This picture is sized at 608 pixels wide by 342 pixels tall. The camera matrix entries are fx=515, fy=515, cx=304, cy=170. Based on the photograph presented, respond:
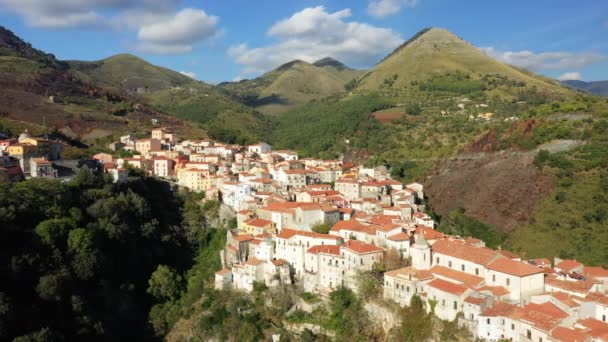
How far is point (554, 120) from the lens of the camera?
6544cm

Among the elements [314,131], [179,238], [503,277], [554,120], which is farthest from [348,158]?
[503,277]

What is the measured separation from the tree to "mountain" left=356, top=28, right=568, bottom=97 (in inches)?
3134

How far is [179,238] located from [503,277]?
31095 millimetres

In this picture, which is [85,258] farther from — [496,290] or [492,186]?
[492,186]

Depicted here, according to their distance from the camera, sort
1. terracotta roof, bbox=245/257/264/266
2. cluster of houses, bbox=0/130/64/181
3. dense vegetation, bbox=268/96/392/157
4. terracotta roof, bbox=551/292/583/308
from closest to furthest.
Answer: terracotta roof, bbox=551/292/583/308 < terracotta roof, bbox=245/257/264/266 < cluster of houses, bbox=0/130/64/181 < dense vegetation, bbox=268/96/392/157

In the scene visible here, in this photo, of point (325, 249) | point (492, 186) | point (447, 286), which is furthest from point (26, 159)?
point (492, 186)

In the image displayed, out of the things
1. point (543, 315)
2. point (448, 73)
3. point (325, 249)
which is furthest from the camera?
point (448, 73)

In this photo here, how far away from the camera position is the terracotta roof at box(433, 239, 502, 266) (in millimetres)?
31094

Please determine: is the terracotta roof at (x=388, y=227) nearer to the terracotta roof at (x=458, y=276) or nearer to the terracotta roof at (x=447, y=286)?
the terracotta roof at (x=458, y=276)

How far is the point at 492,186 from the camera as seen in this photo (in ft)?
196

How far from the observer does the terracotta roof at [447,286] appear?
2880 cm

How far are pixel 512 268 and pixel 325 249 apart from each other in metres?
12.5

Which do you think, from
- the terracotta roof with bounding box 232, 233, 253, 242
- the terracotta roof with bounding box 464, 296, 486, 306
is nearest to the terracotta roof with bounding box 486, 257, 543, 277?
the terracotta roof with bounding box 464, 296, 486, 306

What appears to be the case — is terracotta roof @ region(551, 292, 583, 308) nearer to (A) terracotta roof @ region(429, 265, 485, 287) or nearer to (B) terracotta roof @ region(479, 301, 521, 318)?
(B) terracotta roof @ region(479, 301, 521, 318)
